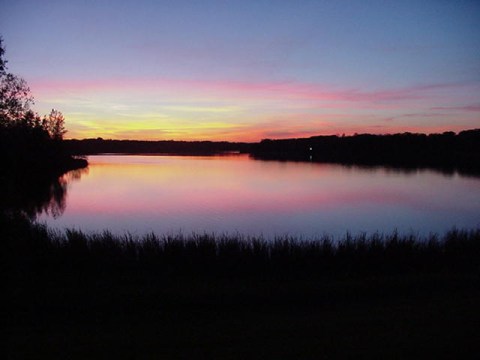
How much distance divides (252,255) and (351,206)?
18.7m

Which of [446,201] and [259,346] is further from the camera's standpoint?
[446,201]

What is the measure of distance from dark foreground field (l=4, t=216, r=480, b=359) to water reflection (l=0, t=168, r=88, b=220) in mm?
6777

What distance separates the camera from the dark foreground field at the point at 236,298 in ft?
17.3

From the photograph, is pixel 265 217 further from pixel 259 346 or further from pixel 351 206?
pixel 259 346

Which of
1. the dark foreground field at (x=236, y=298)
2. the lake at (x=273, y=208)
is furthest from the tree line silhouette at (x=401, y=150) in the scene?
the dark foreground field at (x=236, y=298)

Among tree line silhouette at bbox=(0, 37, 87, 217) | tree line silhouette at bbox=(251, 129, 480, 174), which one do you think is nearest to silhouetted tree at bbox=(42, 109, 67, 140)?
tree line silhouette at bbox=(0, 37, 87, 217)

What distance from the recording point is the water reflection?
1769 cm

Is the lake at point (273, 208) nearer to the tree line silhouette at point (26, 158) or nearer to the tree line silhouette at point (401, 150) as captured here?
the tree line silhouette at point (26, 158)

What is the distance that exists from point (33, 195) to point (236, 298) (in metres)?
30.6

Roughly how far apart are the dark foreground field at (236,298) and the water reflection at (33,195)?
6.78 meters

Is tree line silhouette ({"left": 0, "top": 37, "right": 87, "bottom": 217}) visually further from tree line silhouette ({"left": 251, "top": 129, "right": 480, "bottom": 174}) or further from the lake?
tree line silhouette ({"left": 251, "top": 129, "right": 480, "bottom": 174})

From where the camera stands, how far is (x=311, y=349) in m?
5.16

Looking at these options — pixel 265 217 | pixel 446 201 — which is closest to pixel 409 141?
pixel 446 201

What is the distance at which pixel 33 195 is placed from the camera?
33375mm
